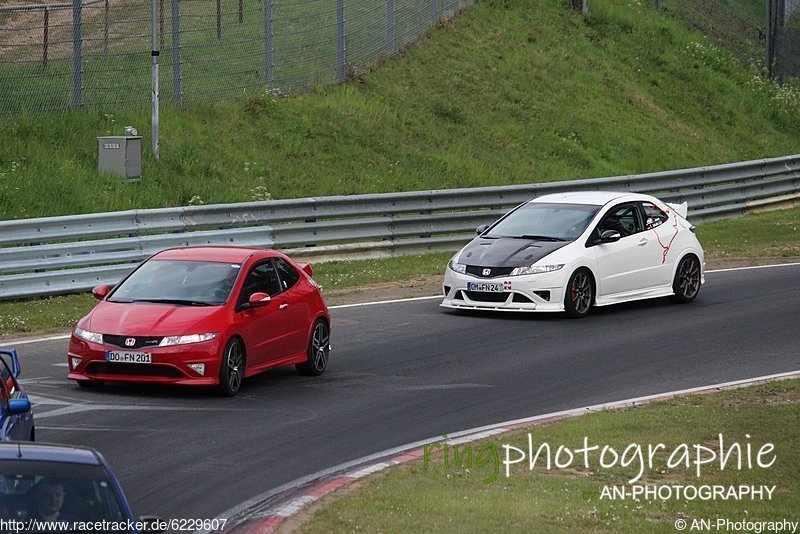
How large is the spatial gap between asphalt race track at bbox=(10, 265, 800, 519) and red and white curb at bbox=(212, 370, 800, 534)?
0.16 meters

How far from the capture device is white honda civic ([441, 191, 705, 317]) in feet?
60.5

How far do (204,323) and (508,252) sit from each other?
6532mm

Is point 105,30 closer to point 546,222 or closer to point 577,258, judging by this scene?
point 546,222

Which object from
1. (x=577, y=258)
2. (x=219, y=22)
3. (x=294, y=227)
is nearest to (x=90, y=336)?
(x=577, y=258)

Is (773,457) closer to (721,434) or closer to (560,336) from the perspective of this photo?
(721,434)

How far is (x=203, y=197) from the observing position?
25.2m

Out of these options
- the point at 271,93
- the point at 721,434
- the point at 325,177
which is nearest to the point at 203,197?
the point at 325,177

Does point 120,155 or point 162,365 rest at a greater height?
point 120,155

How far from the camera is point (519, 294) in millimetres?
18469

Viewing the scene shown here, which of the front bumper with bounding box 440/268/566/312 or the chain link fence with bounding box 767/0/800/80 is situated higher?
the chain link fence with bounding box 767/0/800/80

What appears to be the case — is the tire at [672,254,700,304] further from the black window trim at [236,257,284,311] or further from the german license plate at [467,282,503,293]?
the black window trim at [236,257,284,311]

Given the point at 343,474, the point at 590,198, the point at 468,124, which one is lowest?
the point at 343,474

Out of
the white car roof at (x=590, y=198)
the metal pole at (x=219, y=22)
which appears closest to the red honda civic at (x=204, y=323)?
the white car roof at (x=590, y=198)

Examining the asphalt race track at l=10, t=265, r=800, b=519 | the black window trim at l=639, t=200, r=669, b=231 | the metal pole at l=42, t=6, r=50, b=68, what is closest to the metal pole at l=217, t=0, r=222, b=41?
the metal pole at l=42, t=6, r=50, b=68
